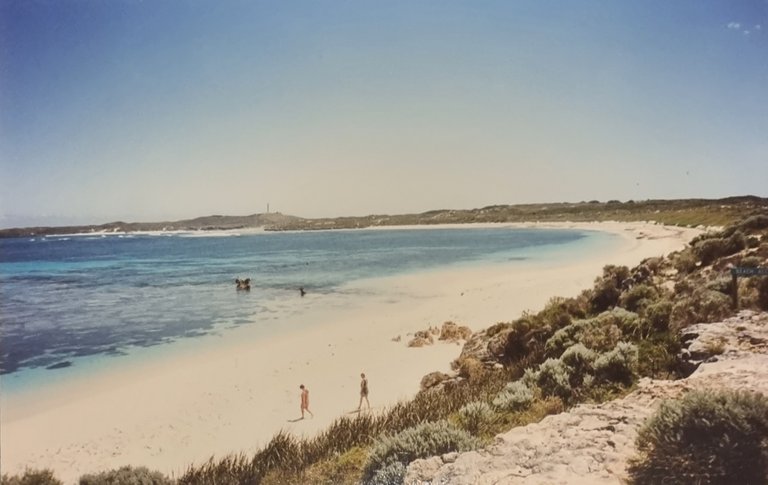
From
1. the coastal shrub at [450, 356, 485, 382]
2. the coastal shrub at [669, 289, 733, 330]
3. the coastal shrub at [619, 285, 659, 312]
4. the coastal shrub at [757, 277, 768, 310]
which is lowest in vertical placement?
the coastal shrub at [450, 356, 485, 382]

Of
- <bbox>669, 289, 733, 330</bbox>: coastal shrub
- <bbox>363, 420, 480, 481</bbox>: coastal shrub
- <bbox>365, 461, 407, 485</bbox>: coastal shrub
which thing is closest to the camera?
<bbox>365, 461, 407, 485</bbox>: coastal shrub

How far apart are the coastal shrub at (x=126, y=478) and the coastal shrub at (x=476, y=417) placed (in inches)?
153

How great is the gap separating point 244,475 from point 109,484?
5.32ft

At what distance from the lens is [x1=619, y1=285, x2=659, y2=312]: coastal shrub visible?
11.0 m

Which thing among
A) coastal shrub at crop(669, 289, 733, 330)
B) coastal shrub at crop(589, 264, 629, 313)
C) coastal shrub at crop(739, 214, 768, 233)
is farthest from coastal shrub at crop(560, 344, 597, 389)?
coastal shrub at crop(739, 214, 768, 233)

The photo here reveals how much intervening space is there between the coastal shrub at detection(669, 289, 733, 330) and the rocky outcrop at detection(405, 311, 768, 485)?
188 centimetres

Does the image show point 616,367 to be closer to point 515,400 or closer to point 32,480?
point 515,400

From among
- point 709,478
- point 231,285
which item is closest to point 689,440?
point 709,478

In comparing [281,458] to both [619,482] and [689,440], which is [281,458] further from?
[689,440]

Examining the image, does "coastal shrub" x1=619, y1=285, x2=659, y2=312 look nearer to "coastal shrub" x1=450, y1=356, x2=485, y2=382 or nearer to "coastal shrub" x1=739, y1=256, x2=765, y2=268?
"coastal shrub" x1=739, y1=256, x2=765, y2=268

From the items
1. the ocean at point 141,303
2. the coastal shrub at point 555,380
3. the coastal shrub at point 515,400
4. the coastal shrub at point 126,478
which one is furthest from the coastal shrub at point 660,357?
the ocean at point 141,303

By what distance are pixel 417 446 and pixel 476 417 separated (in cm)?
140

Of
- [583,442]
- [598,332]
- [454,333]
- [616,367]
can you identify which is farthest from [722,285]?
[454,333]

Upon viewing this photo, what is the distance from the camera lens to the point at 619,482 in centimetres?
378
